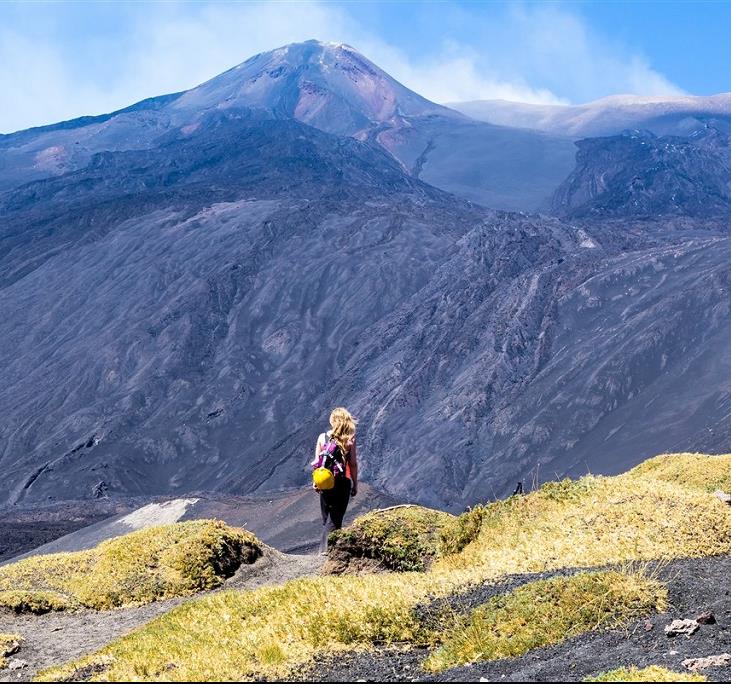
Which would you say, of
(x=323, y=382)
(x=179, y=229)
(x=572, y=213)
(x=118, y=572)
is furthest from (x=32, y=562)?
(x=572, y=213)

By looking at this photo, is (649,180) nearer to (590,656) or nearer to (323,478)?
(323,478)

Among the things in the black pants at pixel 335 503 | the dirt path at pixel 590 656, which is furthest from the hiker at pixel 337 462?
the dirt path at pixel 590 656

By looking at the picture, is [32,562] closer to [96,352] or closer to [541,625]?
[541,625]

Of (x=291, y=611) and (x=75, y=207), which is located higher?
(x=75, y=207)

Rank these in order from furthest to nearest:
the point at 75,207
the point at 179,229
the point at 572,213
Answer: the point at 572,213, the point at 75,207, the point at 179,229

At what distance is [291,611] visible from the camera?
918 centimetres

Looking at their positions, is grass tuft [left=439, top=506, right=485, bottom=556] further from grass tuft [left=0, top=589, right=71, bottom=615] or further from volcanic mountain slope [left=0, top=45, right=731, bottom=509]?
volcanic mountain slope [left=0, top=45, right=731, bottom=509]

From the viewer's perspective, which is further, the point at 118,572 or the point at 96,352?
the point at 96,352

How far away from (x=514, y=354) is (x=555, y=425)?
47.6 feet

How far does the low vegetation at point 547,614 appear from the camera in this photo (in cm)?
809

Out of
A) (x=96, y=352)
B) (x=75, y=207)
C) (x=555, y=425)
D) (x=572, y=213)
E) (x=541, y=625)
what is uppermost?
(x=75, y=207)

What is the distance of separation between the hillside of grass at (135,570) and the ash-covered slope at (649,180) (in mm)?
134393

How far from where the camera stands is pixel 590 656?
7.54 meters

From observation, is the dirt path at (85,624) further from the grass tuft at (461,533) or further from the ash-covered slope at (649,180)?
the ash-covered slope at (649,180)
